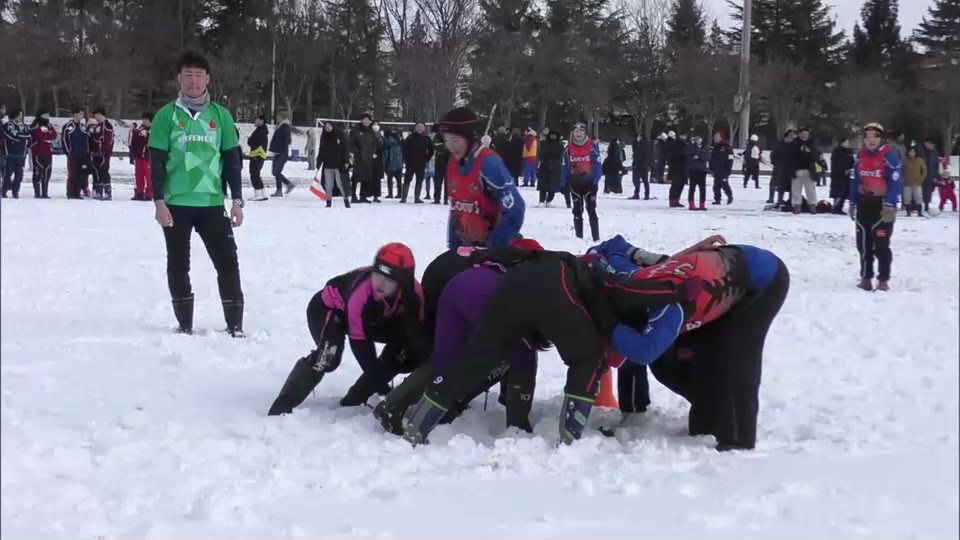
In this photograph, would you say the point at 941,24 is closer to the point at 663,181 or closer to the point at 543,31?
the point at 663,181

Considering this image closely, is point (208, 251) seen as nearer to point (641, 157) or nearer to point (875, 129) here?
point (875, 129)

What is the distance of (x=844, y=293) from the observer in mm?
8898

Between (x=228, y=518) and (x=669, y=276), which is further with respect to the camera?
(x=669, y=276)

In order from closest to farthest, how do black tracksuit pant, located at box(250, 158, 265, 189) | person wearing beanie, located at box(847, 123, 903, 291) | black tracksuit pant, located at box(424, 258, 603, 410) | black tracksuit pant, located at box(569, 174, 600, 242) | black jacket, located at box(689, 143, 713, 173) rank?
black tracksuit pant, located at box(424, 258, 603, 410)
person wearing beanie, located at box(847, 123, 903, 291)
black tracksuit pant, located at box(569, 174, 600, 242)
black tracksuit pant, located at box(250, 158, 265, 189)
black jacket, located at box(689, 143, 713, 173)

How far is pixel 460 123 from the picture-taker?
5.62 meters

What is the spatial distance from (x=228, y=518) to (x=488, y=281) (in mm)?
1536

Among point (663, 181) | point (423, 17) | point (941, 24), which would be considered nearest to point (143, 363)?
point (941, 24)

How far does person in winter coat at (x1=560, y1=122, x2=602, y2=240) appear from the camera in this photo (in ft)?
40.7

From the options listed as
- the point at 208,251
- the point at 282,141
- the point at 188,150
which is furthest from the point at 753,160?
the point at 188,150

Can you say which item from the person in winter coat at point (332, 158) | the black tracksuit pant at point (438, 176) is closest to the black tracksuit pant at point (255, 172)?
the person in winter coat at point (332, 158)

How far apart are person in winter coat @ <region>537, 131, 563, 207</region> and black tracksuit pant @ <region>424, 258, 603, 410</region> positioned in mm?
14855

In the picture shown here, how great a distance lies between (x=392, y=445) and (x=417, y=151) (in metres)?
14.8

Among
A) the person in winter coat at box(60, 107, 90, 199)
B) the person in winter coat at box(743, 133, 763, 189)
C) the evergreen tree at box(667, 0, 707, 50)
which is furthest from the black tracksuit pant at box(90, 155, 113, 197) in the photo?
the evergreen tree at box(667, 0, 707, 50)

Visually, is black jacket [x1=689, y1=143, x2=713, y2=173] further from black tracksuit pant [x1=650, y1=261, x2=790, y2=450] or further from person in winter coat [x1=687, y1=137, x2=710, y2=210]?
black tracksuit pant [x1=650, y1=261, x2=790, y2=450]
